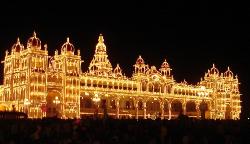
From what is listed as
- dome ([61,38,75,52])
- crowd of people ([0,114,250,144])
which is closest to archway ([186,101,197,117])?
dome ([61,38,75,52])

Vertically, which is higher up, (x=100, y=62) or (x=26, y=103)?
(x=100, y=62)

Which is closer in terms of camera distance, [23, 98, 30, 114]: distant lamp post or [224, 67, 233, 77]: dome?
[23, 98, 30, 114]: distant lamp post

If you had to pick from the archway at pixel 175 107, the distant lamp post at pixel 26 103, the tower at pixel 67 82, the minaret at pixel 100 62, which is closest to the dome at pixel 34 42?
the tower at pixel 67 82

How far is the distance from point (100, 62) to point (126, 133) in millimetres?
73431

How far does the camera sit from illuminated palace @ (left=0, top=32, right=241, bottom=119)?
69.9 m

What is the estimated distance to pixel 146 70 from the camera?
294 ft

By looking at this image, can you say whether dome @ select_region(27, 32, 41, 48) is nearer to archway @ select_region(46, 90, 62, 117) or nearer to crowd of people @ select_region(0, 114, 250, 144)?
archway @ select_region(46, 90, 62, 117)

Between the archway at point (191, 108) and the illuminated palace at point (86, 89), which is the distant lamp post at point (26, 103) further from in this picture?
the archway at point (191, 108)

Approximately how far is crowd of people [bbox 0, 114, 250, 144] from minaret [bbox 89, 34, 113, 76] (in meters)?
69.6

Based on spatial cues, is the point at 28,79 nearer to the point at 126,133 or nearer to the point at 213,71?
the point at 213,71

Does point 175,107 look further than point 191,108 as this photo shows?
No

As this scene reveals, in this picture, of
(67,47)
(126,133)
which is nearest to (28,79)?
(67,47)

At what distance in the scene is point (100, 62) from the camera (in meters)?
86.6

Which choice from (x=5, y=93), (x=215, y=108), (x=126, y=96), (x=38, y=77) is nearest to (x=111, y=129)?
(x=38, y=77)
